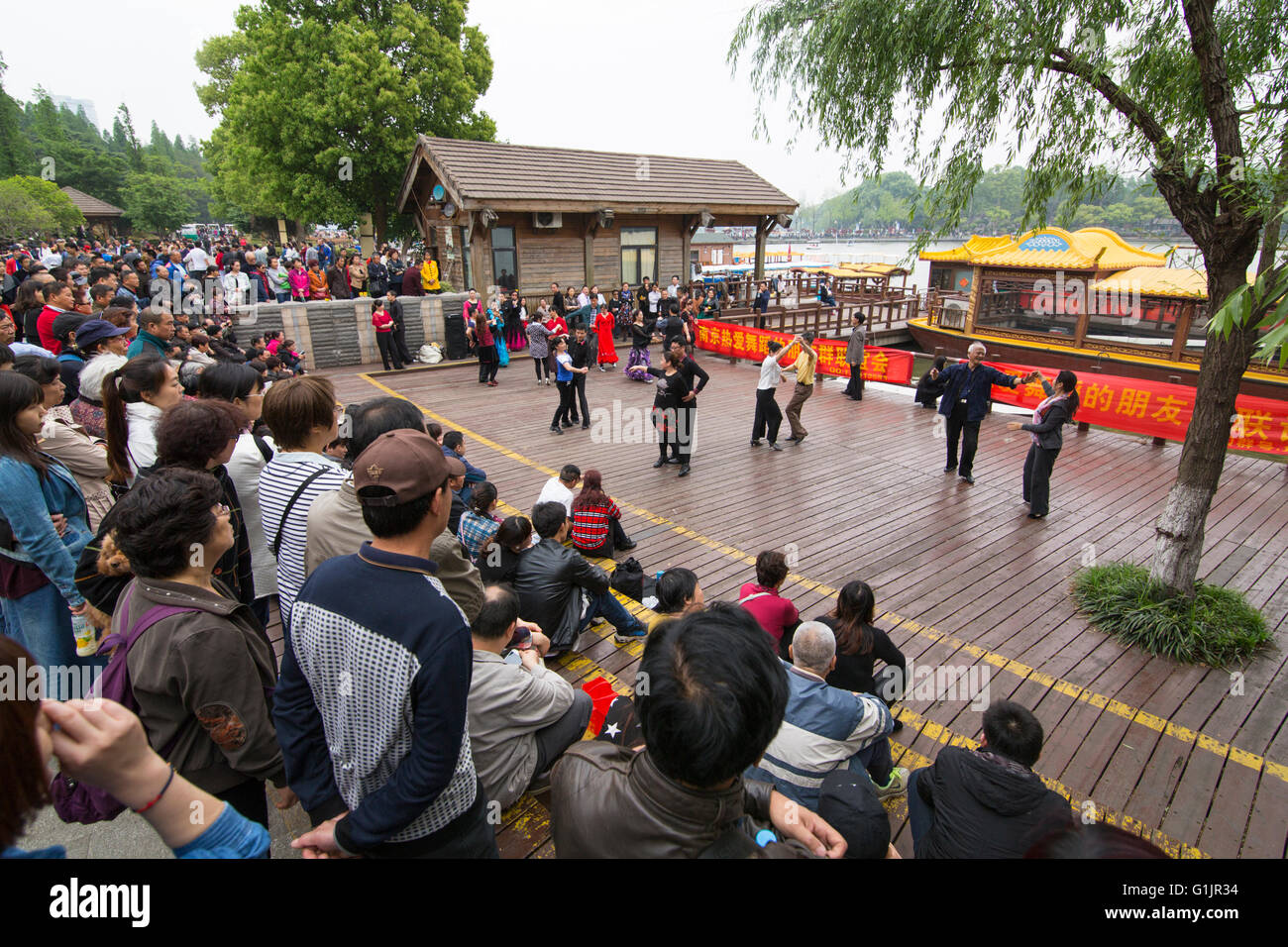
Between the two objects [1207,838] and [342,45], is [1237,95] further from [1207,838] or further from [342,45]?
[342,45]

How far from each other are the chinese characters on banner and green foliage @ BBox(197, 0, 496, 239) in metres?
22.8

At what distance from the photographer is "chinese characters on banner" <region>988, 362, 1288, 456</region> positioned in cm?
890

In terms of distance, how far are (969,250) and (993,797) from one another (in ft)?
73.0

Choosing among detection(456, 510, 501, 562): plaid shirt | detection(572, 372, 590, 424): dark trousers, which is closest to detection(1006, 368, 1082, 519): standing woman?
detection(456, 510, 501, 562): plaid shirt

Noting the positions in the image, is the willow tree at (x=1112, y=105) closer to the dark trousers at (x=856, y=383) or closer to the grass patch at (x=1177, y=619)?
the grass patch at (x=1177, y=619)

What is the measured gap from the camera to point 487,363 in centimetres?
1384

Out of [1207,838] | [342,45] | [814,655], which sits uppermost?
[342,45]

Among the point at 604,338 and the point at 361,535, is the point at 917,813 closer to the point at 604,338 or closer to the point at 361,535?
the point at 361,535

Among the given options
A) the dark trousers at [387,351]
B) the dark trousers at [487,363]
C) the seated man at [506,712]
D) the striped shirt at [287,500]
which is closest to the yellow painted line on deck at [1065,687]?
the seated man at [506,712]

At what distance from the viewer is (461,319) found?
16188 millimetres

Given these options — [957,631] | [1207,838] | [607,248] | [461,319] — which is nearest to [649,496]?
[957,631]

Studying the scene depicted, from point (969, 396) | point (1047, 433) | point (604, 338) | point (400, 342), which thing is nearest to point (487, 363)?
point (400, 342)

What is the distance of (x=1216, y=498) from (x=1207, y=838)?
622 centimetres

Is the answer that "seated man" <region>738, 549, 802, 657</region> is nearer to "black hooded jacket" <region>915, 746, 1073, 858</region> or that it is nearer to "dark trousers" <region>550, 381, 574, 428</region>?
"black hooded jacket" <region>915, 746, 1073, 858</region>
